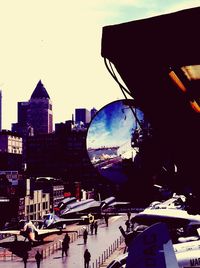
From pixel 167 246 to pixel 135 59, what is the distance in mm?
6083

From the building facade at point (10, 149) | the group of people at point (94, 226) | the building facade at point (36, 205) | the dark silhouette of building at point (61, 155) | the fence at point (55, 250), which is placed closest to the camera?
the fence at point (55, 250)

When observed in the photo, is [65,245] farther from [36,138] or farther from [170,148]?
[36,138]

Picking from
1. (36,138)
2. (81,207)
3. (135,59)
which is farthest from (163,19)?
(36,138)

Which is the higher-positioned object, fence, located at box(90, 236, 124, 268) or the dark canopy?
the dark canopy

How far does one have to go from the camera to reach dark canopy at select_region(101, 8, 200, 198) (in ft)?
14.8

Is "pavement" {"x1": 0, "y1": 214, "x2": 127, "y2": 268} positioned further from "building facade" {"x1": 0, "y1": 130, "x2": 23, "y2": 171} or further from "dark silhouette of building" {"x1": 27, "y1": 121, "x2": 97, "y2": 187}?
"dark silhouette of building" {"x1": 27, "y1": 121, "x2": 97, "y2": 187}

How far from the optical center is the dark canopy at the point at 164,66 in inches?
177

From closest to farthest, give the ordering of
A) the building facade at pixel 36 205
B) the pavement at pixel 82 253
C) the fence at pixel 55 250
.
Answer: the fence at pixel 55 250 < the pavement at pixel 82 253 < the building facade at pixel 36 205

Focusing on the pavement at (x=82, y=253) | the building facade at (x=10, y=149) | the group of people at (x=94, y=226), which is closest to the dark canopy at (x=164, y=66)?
the pavement at (x=82, y=253)

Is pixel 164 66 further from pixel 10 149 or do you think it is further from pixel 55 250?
pixel 10 149

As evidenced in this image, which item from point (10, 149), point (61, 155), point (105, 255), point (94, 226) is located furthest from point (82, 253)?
point (10, 149)

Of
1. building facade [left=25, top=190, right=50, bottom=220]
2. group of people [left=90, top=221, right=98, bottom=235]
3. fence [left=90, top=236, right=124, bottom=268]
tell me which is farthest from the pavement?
building facade [left=25, top=190, right=50, bottom=220]

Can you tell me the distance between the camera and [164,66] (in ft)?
16.2

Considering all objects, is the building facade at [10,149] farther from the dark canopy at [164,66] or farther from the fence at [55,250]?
the dark canopy at [164,66]
